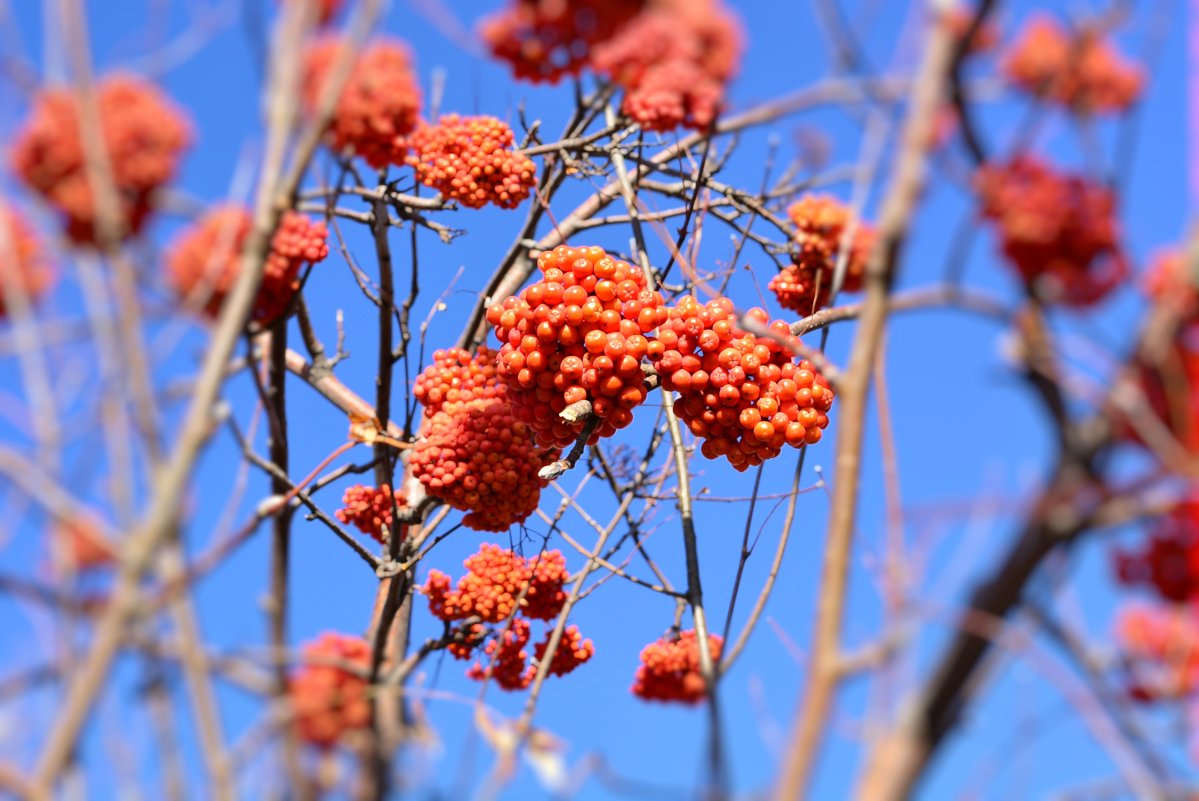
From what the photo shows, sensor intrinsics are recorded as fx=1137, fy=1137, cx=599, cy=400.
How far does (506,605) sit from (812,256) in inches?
49.1

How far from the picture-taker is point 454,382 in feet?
9.29

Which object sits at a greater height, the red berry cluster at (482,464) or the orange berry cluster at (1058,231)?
the red berry cluster at (482,464)

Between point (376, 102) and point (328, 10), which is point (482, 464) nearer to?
point (376, 102)

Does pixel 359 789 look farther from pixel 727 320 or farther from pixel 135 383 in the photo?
pixel 727 320

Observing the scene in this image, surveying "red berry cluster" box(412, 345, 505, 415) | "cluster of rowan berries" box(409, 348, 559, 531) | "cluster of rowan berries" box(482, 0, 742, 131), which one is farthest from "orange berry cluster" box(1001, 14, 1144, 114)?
"red berry cluster" box(412, 345, 505, 415)

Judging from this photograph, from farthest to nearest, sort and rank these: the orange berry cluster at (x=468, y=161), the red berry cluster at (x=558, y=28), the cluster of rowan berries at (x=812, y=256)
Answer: the orange berry cluster at (x=468, y=161) < the cluster of rowan berries at (x=812, y=256) < the red berry cluster at (x=558, y=28)

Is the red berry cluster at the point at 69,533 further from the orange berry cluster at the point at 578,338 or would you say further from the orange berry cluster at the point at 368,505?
the orange berry cluster at the point at 368,505

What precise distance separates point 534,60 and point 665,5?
37 cm

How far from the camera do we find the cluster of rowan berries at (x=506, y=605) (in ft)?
10.2

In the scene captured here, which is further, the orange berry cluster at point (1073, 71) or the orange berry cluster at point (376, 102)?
the orange berry cluster at point (376, 102)

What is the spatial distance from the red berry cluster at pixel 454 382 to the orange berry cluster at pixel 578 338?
0.95 ft

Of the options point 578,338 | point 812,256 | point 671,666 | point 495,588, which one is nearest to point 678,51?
point 578,338

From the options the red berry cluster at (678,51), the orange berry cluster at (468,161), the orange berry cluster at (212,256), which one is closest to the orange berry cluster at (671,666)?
the orange berry cluster at (468,161)

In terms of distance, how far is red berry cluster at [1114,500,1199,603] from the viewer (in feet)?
3.51
